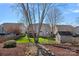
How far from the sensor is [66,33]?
1856mm

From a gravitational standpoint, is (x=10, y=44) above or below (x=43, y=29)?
below

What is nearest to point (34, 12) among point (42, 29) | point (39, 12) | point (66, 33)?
point (39, 12)

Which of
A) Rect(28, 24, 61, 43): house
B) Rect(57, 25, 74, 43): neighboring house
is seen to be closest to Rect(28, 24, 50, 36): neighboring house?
Rect(28, 24, 61, 43): house

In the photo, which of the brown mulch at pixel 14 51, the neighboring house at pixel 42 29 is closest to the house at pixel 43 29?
the neighboring house at pixel 42 29

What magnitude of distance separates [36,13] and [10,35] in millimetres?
325

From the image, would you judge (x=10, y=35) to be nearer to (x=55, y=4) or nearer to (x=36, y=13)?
(x=36, y=13)

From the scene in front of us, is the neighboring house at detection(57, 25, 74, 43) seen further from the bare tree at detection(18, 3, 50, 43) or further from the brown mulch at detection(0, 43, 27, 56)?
the brown mulch at detection(0, 43, 27, 56)

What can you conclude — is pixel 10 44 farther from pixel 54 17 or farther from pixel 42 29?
pixel 54 17

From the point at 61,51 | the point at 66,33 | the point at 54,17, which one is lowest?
the point at 61,51

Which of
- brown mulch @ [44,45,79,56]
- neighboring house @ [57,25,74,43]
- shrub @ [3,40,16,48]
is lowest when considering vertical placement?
brown mulch @ [44,45,79,56]

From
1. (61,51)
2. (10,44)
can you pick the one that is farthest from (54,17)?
(10,44)

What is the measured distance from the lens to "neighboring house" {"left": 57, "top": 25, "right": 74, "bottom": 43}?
185cm

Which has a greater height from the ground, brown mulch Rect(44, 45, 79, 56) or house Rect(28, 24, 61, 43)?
house Rect(28, 24, 61, 43)

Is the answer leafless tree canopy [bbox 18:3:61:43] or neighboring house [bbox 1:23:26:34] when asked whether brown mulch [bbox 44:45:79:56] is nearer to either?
leafless tree canopy [bbox 18:3:61:43]
